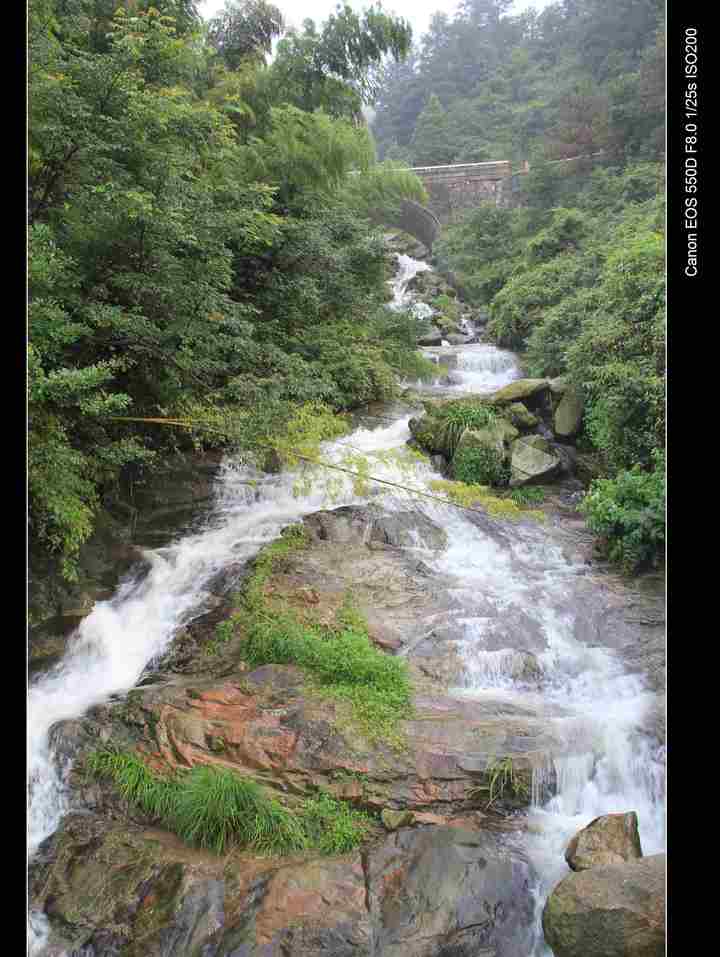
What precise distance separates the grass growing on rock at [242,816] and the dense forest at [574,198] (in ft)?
13.3

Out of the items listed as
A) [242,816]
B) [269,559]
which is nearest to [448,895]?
[242,816]

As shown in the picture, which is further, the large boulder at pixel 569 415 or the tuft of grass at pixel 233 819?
the large boulder at pixel 569 415

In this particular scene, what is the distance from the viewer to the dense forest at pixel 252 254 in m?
4.81

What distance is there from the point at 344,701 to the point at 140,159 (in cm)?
463

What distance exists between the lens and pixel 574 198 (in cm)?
1571

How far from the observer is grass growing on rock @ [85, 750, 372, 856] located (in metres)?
3.78

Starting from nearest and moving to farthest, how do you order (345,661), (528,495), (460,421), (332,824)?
(332,824), (345,661), (528,495), (460,421)

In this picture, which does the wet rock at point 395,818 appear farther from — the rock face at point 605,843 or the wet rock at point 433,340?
the wet rock at point 433,340

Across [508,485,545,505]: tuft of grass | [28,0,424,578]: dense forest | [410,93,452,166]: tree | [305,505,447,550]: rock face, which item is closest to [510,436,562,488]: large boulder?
[508,485,545,505]: tuft of grass

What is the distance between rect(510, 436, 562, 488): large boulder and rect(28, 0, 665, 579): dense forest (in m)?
0.64

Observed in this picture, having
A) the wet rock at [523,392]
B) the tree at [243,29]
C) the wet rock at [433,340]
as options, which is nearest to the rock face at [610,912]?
the wet rock at [523,392]

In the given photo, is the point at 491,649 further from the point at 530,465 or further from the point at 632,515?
the point at 530,465

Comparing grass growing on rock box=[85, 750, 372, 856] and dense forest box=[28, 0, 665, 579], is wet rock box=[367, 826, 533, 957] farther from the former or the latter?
dense forest box=[28, 0, 665, 579]

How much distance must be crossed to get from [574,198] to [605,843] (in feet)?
51.2
